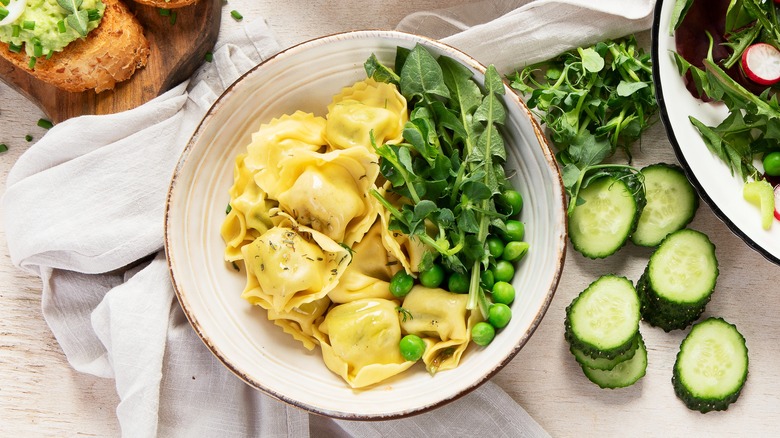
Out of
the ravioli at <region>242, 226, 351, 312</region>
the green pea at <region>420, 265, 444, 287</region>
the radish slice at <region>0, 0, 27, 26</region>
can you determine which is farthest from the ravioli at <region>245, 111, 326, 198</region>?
the radish slice at <region>0, 0, 27, 26</region>

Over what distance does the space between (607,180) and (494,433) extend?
141cm

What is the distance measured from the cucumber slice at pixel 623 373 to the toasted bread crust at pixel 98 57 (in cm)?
282

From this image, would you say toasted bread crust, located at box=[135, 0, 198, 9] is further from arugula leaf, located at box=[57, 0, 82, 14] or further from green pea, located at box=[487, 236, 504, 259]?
green pea, located at box=[487, 236, 504, 259]

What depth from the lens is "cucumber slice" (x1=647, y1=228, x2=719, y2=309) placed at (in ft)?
10.9

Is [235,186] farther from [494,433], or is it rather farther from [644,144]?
[644,144]

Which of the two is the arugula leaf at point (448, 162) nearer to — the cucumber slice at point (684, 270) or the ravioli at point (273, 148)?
the ravioli at point (273, 148)

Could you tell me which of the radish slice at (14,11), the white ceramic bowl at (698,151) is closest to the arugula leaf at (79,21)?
the radish slice at (14,11)

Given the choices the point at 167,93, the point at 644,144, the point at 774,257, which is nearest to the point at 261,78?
the point at 167,93

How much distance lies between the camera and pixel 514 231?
304 cm

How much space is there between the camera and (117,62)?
338 cm

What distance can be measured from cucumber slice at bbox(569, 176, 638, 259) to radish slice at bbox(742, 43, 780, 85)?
2.52 feet

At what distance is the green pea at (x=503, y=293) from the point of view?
3.02m

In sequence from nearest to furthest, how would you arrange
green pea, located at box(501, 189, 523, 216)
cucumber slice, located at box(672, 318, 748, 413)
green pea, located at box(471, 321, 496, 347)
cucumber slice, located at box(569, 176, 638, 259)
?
green pea, located at box(471, 321, 496, 347) → green pea, located at box(501, 189, 523, 216) → cucumber slice, located at box(569, 176, 638, 259) → cucumber slice, located at box(672, 318, 748, 413)

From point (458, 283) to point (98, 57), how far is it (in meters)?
2.08
